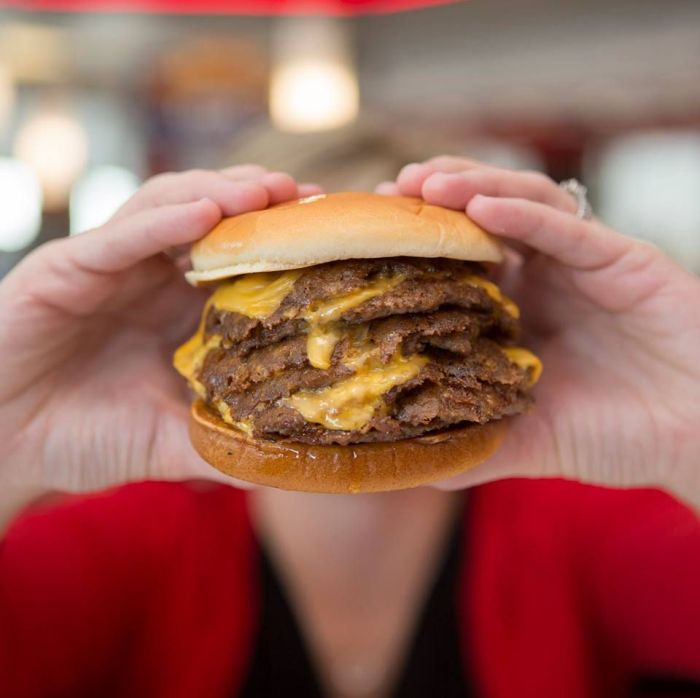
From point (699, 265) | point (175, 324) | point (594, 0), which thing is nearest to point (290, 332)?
point (175, 324)

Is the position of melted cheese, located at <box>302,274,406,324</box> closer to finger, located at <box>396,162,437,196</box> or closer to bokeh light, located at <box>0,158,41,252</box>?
finger, located at <box>396,162,437,196</box>

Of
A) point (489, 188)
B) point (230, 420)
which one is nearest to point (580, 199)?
point (489, 188)

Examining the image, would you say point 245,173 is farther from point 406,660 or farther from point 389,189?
point 406,660

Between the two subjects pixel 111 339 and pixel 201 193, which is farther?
pixel 111 339

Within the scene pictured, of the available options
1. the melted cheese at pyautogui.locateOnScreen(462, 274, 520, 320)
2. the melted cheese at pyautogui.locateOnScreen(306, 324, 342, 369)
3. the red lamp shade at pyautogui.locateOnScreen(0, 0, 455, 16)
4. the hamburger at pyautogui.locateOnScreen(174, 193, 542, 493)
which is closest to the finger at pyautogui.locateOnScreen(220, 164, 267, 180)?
the hamburger at pyautogui.locateOnScreen(174, 193, 542, 493)

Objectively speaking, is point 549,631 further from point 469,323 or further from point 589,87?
point 589,87
